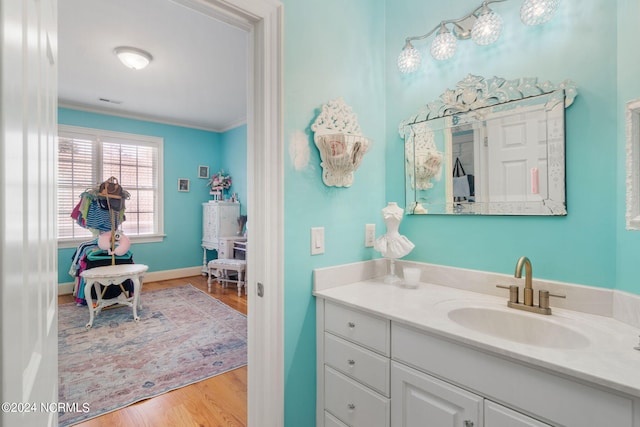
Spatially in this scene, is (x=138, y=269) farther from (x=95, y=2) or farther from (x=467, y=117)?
(x=467, y=117)

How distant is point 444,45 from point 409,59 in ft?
0.63

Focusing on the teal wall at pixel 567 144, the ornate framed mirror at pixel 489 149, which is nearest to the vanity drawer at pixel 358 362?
the teal wall at pixel 567 144

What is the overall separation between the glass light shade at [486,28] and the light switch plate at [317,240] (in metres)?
1.12

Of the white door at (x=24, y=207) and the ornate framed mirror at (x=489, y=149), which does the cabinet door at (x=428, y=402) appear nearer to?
the ornate framed mirror at (x=489, y=149)

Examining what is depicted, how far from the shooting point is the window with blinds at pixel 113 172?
14.0 feet

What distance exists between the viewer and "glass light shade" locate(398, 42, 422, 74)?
1.64 metres

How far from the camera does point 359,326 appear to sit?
1274 mm

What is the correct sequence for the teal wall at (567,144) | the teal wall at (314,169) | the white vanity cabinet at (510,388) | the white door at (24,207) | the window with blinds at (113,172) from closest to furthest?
1. the white door at (24,207)
2. the white vanity cabinet at (510,388)
3. the teal wall at (567,144)
4. the teal wall at (314,169)
5. the window with blinds at (113,172)

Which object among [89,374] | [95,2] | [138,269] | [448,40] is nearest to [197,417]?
[89,374]

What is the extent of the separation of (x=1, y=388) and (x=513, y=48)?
182 centimetres

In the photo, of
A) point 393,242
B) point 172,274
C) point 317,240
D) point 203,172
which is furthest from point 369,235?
point 203,172

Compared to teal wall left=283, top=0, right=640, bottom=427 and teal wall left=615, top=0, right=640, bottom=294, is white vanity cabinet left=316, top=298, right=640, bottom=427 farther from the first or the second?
teal wall left=615, top=0, right=640, bottom=294

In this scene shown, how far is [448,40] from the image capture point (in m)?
1.51

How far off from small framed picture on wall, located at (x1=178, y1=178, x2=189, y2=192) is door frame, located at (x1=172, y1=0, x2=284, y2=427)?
441 centimetres
